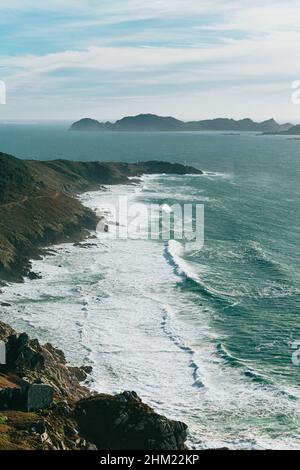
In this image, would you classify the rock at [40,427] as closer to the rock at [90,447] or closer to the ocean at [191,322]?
the rock at [90,447]

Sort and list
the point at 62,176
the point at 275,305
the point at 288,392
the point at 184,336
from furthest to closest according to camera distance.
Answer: the point at 62,176 < the point at 275,305 < the point at 184,336 < the point at 288,392

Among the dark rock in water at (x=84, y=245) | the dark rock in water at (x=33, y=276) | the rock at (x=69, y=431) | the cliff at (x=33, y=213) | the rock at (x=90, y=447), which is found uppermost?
the cliff at (x=33, y=213)

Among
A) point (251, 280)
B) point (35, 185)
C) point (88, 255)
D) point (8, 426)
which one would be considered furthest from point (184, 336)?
point (35, 185)

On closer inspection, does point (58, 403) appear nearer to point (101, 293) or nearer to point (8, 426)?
point (8, 426)

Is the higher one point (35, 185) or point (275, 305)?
point (35, 185)

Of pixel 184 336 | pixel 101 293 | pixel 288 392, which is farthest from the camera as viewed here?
pixel 101 293

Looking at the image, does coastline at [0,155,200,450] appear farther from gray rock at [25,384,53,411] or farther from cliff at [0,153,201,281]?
cliff at [0,153,201,281]

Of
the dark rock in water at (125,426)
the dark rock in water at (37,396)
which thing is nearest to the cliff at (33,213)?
the dark rock in water at (37,396)

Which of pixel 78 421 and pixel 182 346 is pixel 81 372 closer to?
pixel 182 346
